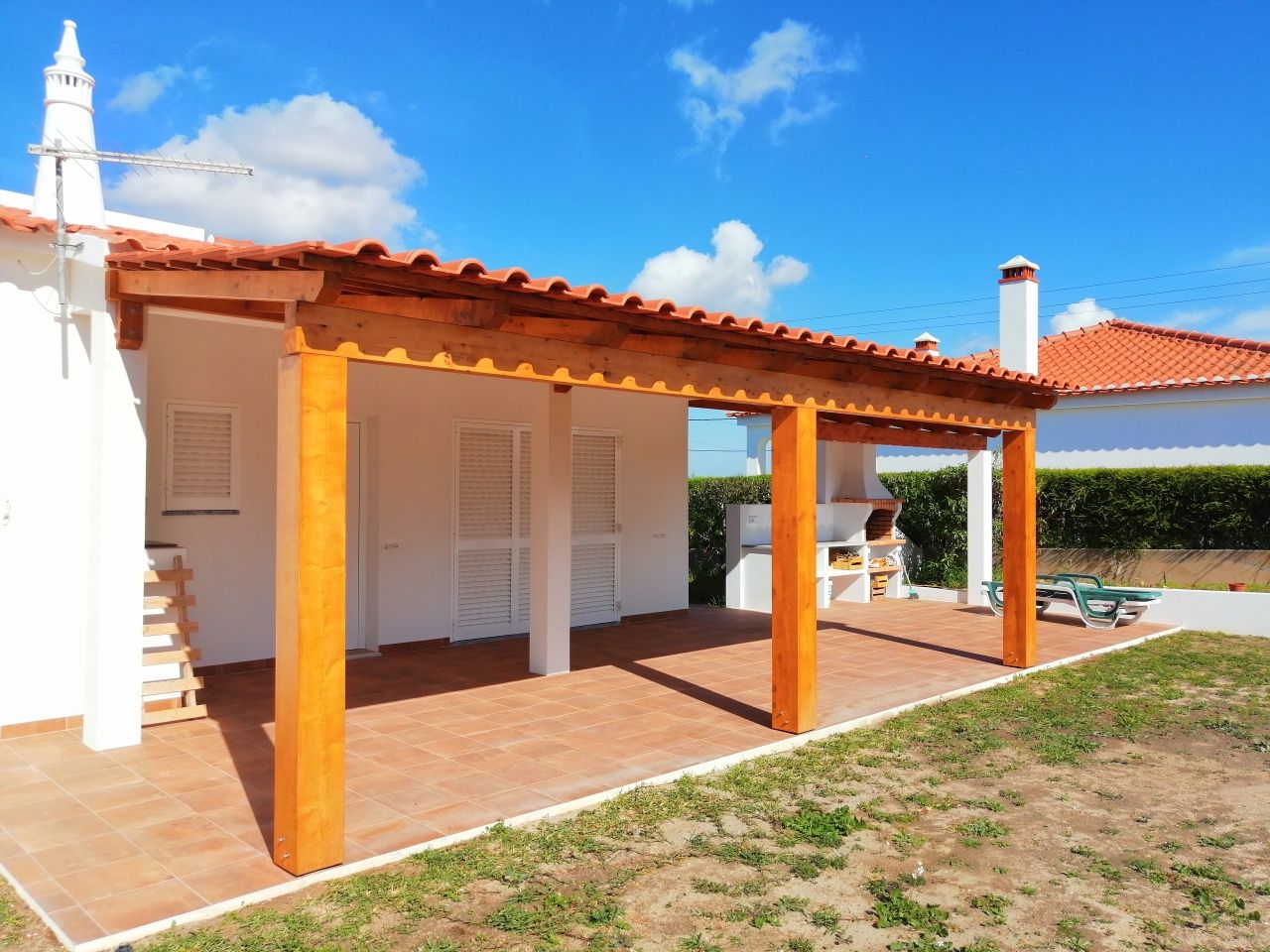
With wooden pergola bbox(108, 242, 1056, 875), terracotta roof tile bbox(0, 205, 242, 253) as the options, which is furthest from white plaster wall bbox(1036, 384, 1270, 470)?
terracotta roof tile bbox(0, 205, 242, 253)

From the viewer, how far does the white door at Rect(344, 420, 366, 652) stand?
9922 mm

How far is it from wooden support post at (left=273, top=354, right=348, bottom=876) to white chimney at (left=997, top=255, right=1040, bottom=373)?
12.8m

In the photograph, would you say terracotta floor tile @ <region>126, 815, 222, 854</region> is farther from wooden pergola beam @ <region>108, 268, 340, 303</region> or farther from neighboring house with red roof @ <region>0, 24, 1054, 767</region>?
wooden pergola beam @ <region>108, 268, 340, 303</region>

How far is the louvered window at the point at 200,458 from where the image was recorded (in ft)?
27.7

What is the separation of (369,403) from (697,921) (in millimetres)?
7140

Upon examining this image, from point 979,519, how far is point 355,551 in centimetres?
983

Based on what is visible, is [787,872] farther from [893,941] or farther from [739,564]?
[739,564]

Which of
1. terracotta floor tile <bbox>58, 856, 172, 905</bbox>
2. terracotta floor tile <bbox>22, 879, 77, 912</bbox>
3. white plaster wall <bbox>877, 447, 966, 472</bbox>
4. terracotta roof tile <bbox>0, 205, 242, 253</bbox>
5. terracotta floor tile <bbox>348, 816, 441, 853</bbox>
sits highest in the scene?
terracotta roof tile <bbox>0, 205, 242, 253</bbox>

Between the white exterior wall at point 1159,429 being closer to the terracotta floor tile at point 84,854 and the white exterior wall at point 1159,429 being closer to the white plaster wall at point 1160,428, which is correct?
the white plaster wall at point 1160,428

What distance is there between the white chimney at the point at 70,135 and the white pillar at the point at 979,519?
1231 centimetres

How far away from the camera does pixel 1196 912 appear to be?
168 inches

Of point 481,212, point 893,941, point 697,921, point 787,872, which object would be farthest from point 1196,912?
point 481,212

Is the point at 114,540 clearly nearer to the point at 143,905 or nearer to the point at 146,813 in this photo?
the point at 146,813

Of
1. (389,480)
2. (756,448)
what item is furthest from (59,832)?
(756,448)
